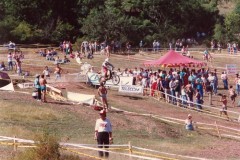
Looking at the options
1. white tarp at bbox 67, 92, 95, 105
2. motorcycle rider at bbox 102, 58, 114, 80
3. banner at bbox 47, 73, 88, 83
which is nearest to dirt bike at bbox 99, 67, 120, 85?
motorcycle rider at bbox 102, 58, 114, 80

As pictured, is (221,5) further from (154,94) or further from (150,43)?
(154,94)

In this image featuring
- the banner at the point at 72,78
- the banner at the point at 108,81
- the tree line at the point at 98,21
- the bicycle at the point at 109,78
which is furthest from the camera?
the tree line at the point at 98,21

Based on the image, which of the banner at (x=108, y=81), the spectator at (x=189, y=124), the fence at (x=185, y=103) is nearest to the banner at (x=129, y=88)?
the fence at (x=185, y=103)

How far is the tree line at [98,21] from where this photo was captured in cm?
6372

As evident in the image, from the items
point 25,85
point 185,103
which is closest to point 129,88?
point 185,103

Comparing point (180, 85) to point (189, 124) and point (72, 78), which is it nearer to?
point (72, 78)

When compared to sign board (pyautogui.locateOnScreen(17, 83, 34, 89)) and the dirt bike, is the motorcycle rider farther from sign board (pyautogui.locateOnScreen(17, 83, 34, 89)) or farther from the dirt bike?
sign board (pyautogui.locateOnScreen(17, 83, 34, 89))

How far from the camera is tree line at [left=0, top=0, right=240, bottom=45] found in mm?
63719

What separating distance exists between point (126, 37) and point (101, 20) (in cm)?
385

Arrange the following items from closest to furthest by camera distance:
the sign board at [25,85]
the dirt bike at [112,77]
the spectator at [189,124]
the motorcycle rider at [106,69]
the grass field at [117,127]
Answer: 1. the grass field at [117,127]
2. the spectator at [189,124]
3. the sign board at [25,85]
4. the motorcycle rider at [106,69]
5. the dirt bike at [112,77]

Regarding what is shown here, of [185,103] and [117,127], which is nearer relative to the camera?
[117,127]

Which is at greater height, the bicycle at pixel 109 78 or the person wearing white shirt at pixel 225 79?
Answer: the bicycle at pixel 109 78

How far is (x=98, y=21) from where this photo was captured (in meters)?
63.1

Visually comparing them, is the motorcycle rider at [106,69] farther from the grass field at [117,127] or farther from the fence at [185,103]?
the grass field at [117,127]
